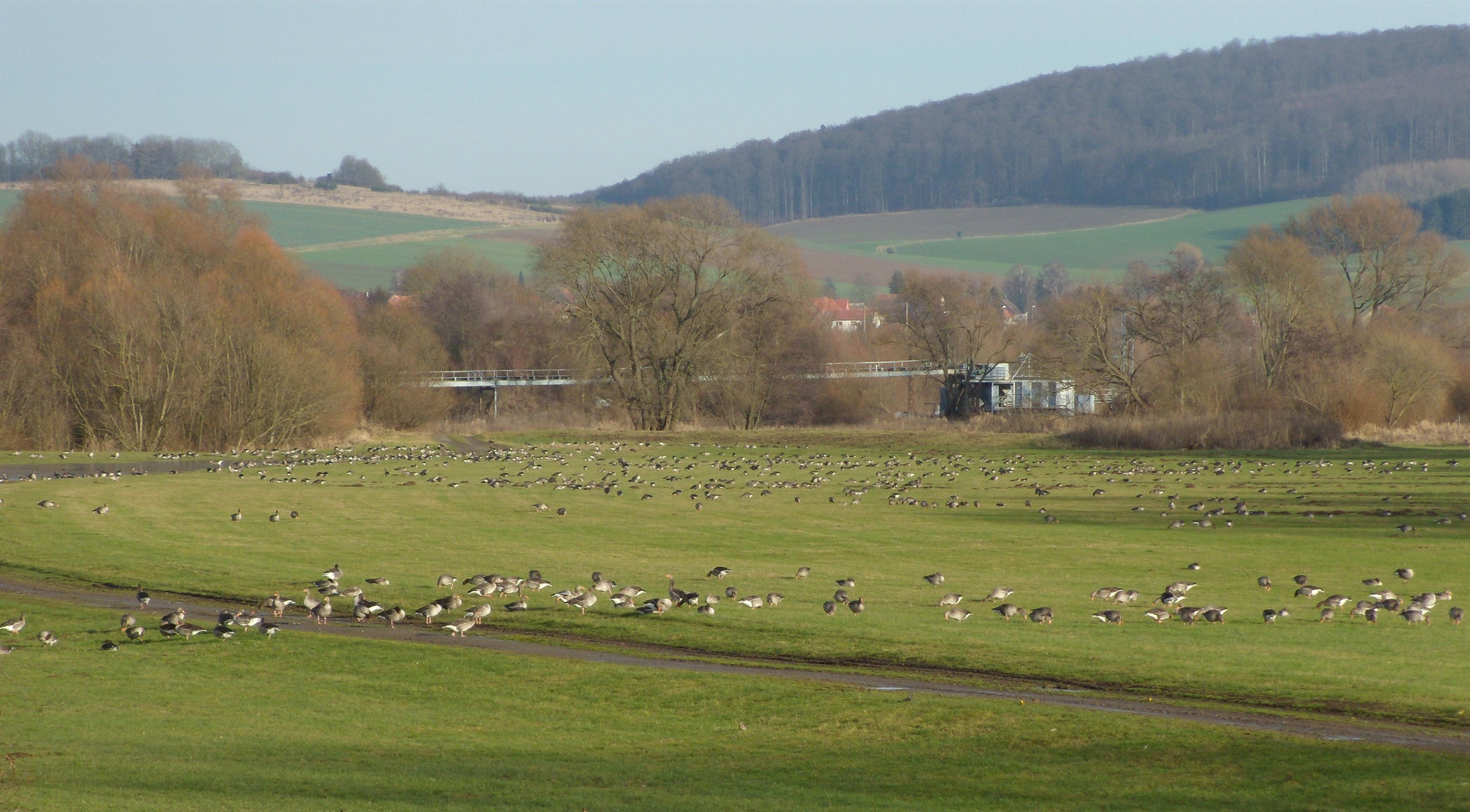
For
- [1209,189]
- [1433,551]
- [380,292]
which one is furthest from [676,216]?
[1209,189]

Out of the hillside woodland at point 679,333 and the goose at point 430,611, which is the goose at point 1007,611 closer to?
the goose at point 430,611

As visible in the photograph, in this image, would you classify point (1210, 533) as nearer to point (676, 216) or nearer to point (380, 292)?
point (676, 216)

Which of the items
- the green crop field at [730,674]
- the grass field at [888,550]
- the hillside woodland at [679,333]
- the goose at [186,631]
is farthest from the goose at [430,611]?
the hillside woodland at [679,333]

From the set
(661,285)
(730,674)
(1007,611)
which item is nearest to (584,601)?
(730,674)

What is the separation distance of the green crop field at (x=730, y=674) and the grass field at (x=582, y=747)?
4 cm

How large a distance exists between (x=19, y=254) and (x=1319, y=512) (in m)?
56.8

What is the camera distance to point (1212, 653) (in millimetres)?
13883

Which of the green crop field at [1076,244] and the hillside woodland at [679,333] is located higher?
the green crop field at [1076,244]

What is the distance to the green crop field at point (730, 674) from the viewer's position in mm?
9617

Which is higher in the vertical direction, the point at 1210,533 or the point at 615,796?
the point at 615,796

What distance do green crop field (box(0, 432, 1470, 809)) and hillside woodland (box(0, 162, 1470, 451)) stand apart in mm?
27449

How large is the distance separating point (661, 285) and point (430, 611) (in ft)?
194

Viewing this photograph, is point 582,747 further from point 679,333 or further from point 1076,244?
point 1076,244

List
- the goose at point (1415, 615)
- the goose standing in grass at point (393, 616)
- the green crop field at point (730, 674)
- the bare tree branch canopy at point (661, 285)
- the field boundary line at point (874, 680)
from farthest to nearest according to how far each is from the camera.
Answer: the bare tree branch canopy at point (661, 285) < the goose standing in grass at point (393, 616) < the goose at point (1415, 615) < the field boundary line at point (874, 680) < the green crop field at point (730, 674)
